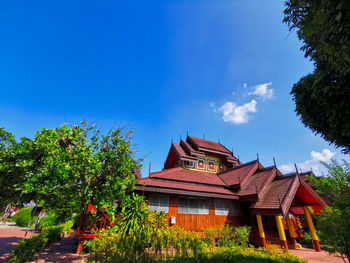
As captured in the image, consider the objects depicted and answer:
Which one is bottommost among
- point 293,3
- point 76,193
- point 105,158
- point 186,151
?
point 76,193

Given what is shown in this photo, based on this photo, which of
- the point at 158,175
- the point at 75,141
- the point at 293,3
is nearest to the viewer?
the point at 293,3

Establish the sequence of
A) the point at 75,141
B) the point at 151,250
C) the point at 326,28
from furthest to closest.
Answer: the point at 75,141, the point at 151,250, the point at 326,28

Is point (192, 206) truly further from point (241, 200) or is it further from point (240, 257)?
point (240, 257)

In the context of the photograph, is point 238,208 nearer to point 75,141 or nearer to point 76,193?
point 76,193

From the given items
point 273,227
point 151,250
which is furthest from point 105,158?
point 273,227

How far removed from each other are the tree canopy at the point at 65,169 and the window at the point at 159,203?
11.4ft

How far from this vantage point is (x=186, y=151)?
731 inches

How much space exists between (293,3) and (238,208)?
552 inches

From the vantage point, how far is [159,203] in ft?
38.2

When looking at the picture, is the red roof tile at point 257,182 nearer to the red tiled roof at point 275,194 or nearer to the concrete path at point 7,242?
the red tiled roof at point 275,194

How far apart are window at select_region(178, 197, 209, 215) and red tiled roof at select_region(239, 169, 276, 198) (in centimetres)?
347

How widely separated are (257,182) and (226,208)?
3494mm

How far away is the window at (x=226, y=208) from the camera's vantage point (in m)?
13.2

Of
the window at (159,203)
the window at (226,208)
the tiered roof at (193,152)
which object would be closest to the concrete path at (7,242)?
the window at (159,203)
